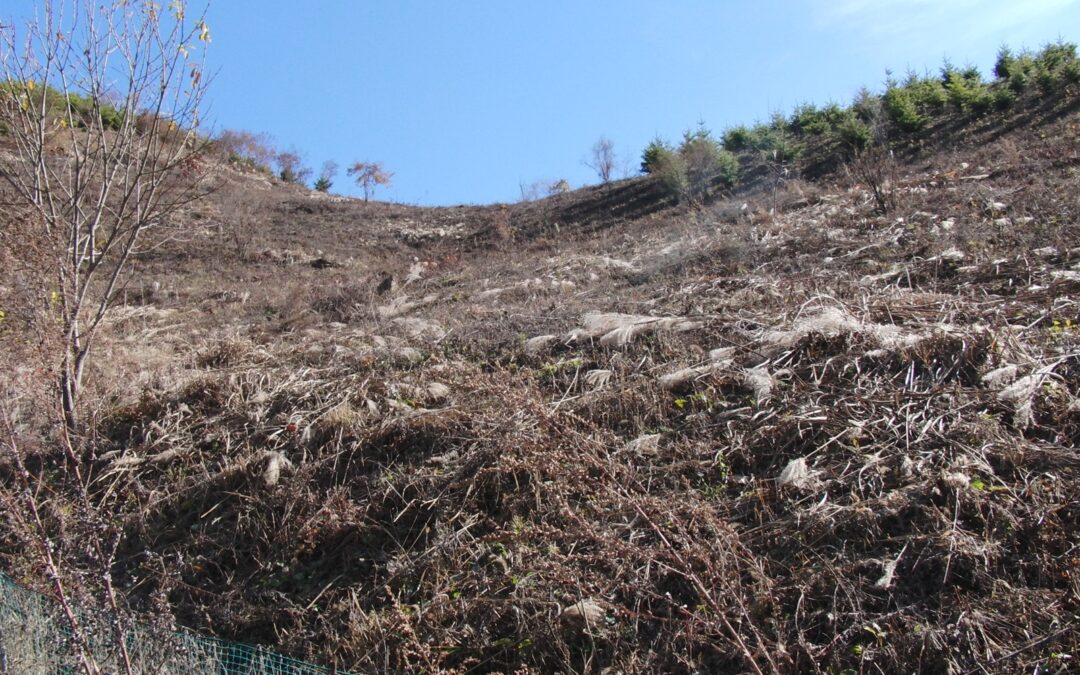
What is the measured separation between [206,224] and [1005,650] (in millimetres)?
17524

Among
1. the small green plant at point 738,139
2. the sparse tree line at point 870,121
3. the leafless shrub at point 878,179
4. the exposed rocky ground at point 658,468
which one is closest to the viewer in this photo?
the exposed rocky ground at point 658,468

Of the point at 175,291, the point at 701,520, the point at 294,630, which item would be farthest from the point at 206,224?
the point at 701,520

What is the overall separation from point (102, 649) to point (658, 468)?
2766mm

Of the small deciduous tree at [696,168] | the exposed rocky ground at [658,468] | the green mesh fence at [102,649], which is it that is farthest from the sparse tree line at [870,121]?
the green mesh fence at [102,649]

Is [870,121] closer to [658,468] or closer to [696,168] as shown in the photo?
[696,168]

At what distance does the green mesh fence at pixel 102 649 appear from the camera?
2.82 meters

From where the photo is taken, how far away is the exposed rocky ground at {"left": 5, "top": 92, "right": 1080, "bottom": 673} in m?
2.98

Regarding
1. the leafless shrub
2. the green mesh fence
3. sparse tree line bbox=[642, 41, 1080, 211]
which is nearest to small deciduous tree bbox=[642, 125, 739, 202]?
sparse tree line bbox=[642, 41, 1080, 211]

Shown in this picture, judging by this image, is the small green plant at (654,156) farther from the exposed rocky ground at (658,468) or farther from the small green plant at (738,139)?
the exposed rocky ground at (658,468)

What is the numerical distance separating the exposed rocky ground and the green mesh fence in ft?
0.74

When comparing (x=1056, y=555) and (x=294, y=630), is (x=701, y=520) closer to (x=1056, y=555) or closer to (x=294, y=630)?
(x=1056, y=555)

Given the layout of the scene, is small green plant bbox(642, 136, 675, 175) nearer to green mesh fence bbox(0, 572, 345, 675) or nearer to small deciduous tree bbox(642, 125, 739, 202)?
small deciduous tree bbox(642, 125, 739, 202)

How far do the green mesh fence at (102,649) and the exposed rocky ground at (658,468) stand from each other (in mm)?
226

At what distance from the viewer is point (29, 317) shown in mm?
5258
